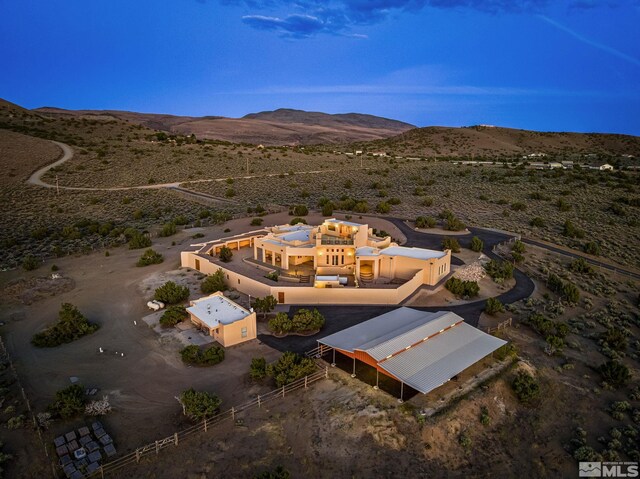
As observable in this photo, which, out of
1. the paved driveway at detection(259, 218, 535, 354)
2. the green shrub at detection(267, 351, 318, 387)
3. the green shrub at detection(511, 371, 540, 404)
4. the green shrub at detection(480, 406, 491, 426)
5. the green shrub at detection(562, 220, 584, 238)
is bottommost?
the green shrub at detection(480, 406, 491, 426)

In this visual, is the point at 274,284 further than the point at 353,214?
No

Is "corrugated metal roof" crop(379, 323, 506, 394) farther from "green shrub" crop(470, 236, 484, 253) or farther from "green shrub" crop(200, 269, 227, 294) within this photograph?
"green shrub" crop(470, 236, 484, 253)

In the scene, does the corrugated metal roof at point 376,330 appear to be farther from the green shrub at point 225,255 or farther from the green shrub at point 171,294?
the green shrub at point 225,255

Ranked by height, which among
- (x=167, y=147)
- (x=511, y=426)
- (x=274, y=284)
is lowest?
(x=511, y=426)

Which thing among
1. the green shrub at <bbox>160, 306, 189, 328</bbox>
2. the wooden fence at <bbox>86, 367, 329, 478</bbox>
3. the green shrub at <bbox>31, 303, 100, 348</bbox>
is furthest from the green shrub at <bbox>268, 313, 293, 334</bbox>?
the green shrub at <bbox>31, 303, 100, 348</bbox>

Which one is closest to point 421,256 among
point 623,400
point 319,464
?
point 623,400

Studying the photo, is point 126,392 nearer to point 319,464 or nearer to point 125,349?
point 125,349

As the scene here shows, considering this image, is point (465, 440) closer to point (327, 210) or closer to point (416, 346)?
point (416, 346)
